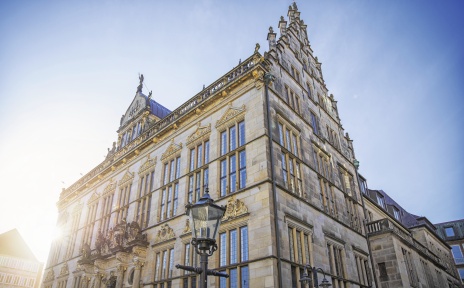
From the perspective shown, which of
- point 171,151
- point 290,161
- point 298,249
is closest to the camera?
point 298,249

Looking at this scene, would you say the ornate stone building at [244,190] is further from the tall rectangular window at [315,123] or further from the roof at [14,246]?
the roof at [14,246]

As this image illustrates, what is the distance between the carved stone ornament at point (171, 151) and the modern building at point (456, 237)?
168 ft

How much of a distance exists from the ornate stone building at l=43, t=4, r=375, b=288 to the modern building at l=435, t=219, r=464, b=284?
39.3 meters

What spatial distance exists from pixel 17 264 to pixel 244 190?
65769mm

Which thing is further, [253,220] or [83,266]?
[83,266]

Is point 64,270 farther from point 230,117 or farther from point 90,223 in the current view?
point 230,117

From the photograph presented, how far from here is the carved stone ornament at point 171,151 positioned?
21.7 metres

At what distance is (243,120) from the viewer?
59.6 ft

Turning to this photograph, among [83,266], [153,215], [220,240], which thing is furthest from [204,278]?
[83,266]

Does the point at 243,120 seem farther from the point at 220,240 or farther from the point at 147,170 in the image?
the point at 147,170

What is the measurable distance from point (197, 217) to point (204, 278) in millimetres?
1239

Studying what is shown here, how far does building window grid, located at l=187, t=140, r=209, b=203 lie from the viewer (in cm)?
1859

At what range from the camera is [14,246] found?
6412cm

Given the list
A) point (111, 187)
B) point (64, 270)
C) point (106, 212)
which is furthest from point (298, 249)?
point (64, 270)
